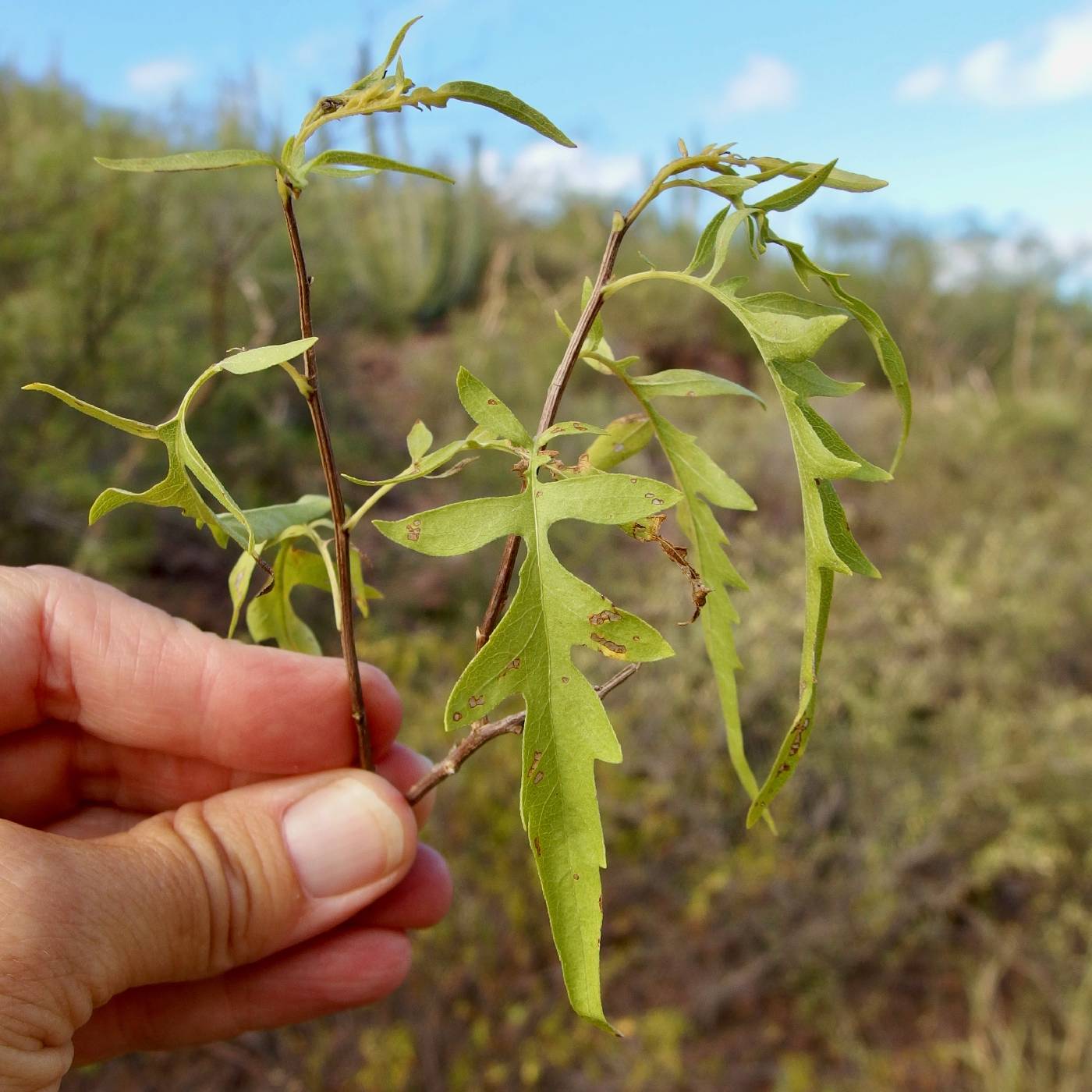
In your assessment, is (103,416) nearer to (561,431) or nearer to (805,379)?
(561,431)

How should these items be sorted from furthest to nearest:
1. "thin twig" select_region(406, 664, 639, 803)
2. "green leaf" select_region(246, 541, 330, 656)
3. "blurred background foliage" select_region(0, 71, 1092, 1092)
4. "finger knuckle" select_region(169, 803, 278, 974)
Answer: "blurred background foliage" select_region(0, 71, 1092, 1092) < "finger knuckle" select_region(169, 803, 278, 974) < "green leaf" select_region(246, 541, 330, 656) < "thin twig" select_region(406, 664, 639, 803)

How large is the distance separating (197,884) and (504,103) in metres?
1.05

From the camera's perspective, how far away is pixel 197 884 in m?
1.21

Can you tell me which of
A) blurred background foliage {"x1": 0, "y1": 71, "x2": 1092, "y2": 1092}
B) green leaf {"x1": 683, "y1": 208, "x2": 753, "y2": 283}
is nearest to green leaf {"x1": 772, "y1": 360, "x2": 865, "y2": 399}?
green leaf {"x1": 683, "y1": 208, "x2": 753, "y2": 283}

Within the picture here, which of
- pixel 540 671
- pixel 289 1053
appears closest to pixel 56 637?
pixel 540 671

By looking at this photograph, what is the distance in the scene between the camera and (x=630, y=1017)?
A: 349 centimetres

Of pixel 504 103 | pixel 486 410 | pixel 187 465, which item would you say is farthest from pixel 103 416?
pixel 504 103

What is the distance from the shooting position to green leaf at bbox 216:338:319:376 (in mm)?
716

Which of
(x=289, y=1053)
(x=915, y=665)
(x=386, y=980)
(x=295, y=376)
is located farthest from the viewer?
(x=915, y=665)

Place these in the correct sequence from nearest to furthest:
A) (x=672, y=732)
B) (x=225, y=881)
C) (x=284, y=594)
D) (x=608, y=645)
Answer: (x=608, y=645) → (x=284, y=594) → (x=225, y=881) → (x=672, y=732)

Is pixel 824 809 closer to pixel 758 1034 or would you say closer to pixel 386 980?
pixel 758 1034

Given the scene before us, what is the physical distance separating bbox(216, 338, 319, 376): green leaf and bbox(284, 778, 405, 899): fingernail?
30.3 inches

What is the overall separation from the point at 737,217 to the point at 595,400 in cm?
712

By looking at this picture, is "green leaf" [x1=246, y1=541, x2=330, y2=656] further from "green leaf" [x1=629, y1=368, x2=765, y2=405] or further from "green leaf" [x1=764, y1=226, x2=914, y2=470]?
"green leaf" [x1=764, y1=226, x2=914, y2=470]
